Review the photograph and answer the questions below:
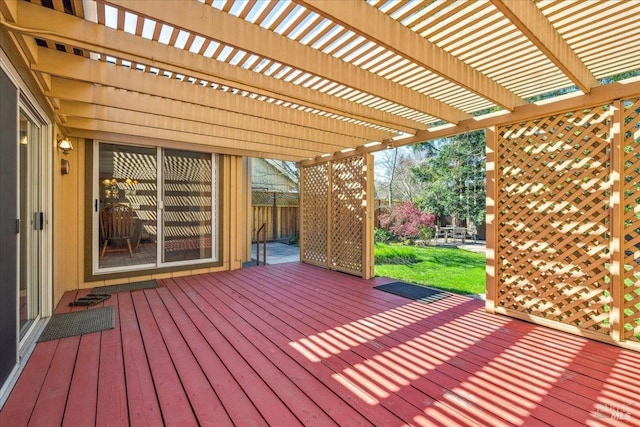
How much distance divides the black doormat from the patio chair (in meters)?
3.82

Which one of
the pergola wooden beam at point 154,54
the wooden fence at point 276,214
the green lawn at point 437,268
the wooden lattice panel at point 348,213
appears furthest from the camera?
the wooden fence at point 276,214

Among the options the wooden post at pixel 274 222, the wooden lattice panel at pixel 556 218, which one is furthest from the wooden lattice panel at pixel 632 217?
the wooden post at pixel 274 222

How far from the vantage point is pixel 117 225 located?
15.1ft

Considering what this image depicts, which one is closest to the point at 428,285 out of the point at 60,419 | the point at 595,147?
the point at 595,147

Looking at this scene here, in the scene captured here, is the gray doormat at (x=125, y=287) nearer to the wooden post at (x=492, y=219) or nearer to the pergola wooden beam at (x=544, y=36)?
the wooden post at (x=492, y=219)

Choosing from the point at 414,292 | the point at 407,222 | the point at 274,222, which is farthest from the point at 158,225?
the point at 407,222

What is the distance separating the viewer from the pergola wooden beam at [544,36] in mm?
1597

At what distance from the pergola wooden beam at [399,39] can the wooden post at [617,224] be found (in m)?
Result: 0.96

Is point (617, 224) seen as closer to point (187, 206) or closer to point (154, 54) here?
point (154, 54)

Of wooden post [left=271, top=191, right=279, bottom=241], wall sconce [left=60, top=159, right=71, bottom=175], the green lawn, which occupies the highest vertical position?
wall sconce [left=60, top=159, right=71, bottom=175]

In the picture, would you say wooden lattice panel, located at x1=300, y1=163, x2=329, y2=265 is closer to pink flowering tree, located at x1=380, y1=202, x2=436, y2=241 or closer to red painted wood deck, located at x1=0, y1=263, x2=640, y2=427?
red painted wood deck, located at x1=0, y1=263, x2=640, y2=427

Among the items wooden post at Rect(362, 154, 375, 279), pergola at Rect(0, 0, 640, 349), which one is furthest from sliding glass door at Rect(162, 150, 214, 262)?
wooden post at Rect(362, 154, 375, 279)

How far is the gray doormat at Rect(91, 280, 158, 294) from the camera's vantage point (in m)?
4.08

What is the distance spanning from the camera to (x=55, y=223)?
11.4 ft
